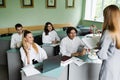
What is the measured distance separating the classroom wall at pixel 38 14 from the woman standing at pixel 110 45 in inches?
136

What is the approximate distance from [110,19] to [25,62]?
148cm

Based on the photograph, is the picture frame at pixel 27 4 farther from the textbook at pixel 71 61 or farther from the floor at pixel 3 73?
the textbook at pixel 71 61

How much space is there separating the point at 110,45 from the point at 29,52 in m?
1.30

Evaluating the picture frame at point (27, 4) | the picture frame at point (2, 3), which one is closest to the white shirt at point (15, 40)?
the picture frame at point (2, 3)

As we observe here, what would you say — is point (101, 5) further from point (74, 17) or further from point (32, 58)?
point (32, 58)

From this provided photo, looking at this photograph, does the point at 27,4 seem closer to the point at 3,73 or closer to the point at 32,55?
the point at 3,73

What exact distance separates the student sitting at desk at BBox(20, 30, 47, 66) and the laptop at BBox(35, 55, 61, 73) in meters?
0.42

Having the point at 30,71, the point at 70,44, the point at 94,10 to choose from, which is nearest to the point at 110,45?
the point at 30,71

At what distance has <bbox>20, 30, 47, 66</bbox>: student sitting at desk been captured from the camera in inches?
103

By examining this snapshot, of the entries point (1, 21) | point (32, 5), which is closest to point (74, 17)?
point (32, 5)

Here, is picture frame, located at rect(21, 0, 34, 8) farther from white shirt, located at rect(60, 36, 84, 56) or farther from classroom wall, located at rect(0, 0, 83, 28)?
white shirt, located at rect(60, 36, 84, 56)

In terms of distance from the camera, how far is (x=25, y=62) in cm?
262

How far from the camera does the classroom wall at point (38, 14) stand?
4.70 m

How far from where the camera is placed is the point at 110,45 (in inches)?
73.8
